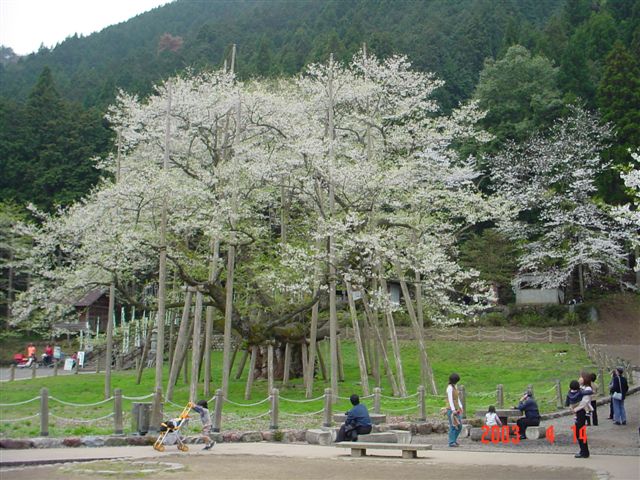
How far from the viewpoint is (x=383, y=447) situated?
12.9 m

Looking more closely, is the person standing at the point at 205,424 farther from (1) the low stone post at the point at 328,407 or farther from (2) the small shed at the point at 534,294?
(2) the small shed at the point at 534,294

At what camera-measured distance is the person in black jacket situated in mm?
16919

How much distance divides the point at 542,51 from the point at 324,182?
4793 centimetres

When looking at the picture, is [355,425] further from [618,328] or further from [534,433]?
[618,328]

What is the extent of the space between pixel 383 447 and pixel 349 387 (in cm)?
1502

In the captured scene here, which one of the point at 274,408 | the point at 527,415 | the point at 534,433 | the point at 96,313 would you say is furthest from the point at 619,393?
the point at 96,313

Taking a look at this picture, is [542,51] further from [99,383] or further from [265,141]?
[99,383]

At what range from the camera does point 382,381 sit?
30.1 m

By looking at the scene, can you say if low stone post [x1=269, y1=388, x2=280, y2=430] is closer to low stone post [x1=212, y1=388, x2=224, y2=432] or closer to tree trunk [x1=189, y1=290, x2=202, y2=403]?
low stone post [x1=212, y1=388, x2=224, y2=432]

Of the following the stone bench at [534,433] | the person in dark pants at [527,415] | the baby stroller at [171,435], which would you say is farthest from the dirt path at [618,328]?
the baby stroller at [171,435]

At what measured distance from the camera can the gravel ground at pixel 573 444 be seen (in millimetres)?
13672

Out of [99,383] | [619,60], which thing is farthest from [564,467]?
[619,60]

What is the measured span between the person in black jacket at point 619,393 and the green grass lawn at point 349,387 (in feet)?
11.2

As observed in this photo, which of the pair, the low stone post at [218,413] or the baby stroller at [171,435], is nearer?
the baby stroller at [171,435]
